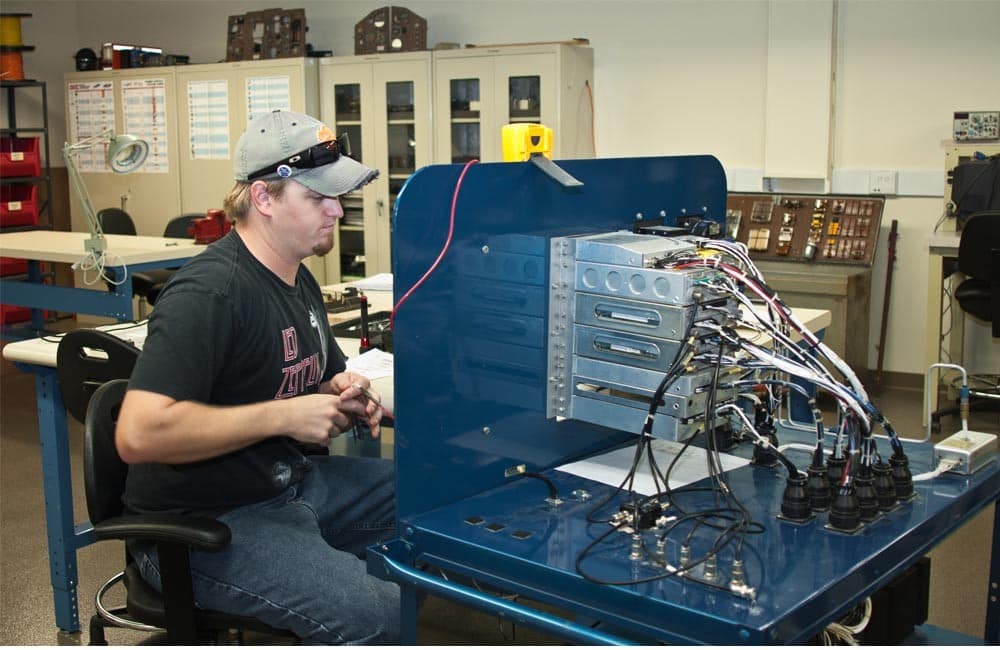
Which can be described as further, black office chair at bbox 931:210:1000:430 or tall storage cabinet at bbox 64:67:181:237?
tall storage cabinet at bbox 64:67:181:237

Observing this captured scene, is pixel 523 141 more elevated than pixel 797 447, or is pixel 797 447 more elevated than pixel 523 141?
pixel 523 141

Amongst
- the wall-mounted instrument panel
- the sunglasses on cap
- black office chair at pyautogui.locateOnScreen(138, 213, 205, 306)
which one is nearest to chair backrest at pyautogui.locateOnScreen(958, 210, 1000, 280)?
the wall-mounted instrument panel

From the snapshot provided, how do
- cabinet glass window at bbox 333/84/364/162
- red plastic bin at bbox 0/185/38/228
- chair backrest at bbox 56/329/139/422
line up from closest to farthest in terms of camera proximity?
chair backrest at bbox 56/329/139/422, cabinet glass window at bbox 333/84/364/162, red plastic bin at bbox 0/185/38/228

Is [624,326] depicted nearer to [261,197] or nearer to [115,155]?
[261,197]

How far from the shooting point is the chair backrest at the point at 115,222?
19.5 feet

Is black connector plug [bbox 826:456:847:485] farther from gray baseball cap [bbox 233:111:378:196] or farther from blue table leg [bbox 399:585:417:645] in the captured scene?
gray baseball cap [bbox 233:111:378:196]

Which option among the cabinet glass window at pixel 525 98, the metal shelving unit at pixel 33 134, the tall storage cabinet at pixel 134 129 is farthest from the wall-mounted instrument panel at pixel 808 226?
the metal shelving unit at pixel 33 134

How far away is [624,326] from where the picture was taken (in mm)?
1592

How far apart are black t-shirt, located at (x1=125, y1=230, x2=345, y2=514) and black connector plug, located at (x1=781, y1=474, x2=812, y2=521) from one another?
0.91 meters

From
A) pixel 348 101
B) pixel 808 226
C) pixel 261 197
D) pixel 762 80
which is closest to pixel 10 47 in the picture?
pixel 348 101

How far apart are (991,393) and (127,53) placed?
5974 mm

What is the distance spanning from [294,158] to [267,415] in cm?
50

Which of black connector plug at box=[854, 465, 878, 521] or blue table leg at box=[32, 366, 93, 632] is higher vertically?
black connector plug at box=[854, 465, 878, 521]

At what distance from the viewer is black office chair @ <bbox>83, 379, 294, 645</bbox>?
5.35 ft
